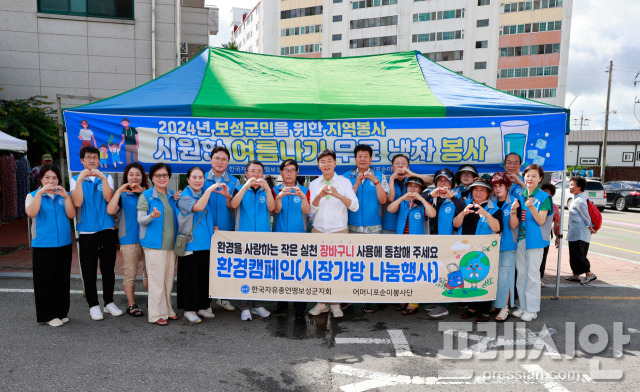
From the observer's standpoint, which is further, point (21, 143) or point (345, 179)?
point (21, 143)

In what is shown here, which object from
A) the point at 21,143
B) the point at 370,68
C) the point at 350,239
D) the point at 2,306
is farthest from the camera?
the point at 21,143

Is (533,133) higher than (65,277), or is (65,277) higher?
(533,133)

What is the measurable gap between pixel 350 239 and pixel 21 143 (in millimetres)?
6775

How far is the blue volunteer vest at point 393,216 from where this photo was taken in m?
5.13

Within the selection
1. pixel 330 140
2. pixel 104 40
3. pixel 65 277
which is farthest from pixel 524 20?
pixel 65 277

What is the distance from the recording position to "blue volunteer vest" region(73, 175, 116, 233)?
4.66 metres

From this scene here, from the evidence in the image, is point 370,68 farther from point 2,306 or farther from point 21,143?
point 21,143

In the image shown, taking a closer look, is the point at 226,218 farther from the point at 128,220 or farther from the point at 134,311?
the point at 134,311

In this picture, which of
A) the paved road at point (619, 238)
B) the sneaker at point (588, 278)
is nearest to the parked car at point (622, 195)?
the paved road at point (619, 238)

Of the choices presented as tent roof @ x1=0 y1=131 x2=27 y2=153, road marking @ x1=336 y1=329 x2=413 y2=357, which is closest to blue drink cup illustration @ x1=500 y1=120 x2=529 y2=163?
road marking @ x1=336 y1=329 x2=413 y2=357

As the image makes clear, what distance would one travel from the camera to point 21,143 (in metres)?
7.90

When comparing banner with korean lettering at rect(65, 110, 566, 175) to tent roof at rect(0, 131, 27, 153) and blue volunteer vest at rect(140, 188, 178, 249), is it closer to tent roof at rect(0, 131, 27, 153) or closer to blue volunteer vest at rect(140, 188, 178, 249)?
blue volunteer vest at rect(140, 188, 178, 249)

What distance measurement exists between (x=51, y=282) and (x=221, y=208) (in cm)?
191

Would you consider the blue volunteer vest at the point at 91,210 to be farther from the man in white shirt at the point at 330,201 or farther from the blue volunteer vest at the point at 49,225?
the man in white shirt at the point at 330,201
